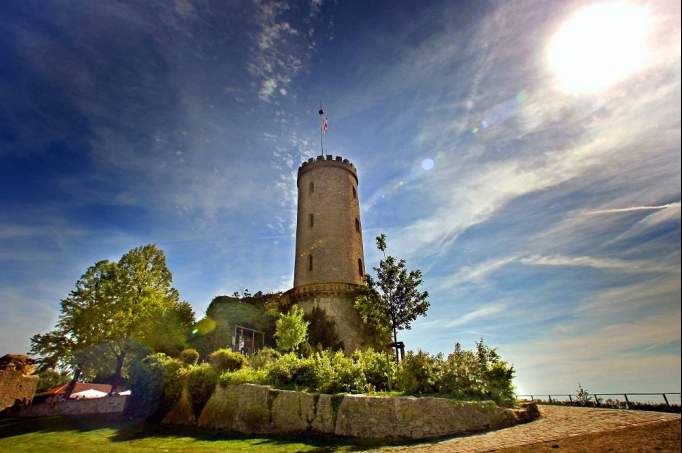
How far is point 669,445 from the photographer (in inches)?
295

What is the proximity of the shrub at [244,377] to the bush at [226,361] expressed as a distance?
0.97m

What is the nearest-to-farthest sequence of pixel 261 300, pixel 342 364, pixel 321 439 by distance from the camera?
pixel 321 439 < pixel 342 364 < pixel 261 300

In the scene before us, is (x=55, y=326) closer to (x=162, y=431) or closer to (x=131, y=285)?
(x=131, y=285)

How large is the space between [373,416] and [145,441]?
8.94 metres

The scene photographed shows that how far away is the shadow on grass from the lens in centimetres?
1191

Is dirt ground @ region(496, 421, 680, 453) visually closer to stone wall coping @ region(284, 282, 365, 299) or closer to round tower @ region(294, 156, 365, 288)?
stone wall coping @ region(284, 282, 365, 299)

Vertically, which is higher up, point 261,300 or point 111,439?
point 261,300

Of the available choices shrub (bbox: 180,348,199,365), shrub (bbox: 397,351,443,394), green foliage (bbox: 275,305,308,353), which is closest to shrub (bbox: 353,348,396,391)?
shrub (bbox: 397,351,443,394)

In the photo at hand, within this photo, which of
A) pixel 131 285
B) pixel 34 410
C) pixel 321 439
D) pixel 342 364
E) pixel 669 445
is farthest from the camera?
pixel 131 285

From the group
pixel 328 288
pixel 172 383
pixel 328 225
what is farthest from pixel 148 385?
pixel 328 225

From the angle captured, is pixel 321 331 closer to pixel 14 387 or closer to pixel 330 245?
pixel 330 245

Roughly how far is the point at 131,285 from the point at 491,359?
27.2 metres

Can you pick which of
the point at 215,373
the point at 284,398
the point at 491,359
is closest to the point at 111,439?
the point at 215,373

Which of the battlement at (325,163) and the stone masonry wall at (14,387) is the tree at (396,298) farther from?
the stone masonry wall at (14,387)
